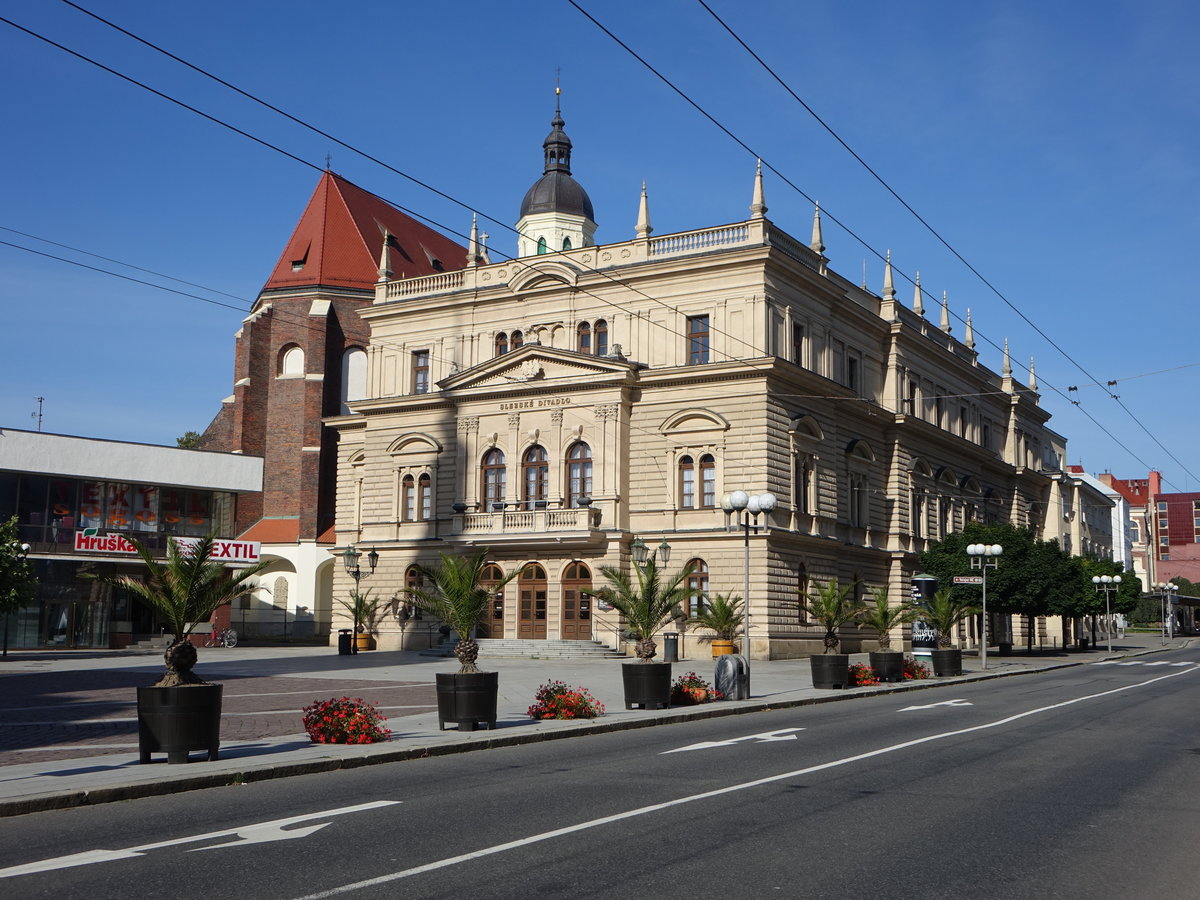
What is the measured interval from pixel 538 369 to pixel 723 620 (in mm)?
12716

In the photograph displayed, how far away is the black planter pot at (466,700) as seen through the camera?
17516 millimetres

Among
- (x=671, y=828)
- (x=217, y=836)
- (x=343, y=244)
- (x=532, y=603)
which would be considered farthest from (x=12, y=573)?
(x=671, y=828)

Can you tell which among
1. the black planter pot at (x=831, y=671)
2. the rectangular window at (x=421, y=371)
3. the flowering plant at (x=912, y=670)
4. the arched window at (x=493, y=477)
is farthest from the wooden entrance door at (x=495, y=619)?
the black planter pot at (x=831, y=671)

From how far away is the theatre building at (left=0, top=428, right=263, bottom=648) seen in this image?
4912 centimetres

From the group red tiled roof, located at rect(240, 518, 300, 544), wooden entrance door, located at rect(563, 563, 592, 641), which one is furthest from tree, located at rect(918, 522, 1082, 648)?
red tiled roof, located at rect(240, 518, 300, 544)

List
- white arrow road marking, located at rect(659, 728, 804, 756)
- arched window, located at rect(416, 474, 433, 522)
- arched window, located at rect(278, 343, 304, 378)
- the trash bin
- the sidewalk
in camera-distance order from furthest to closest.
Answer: arched window, located at rect(278, 343, 304, 378) → arched window, located at rect(416, 474, 433, 522) → the trash bin → white arrow road marking, located at rect(659, 728, 804, 756) → the sidewalk

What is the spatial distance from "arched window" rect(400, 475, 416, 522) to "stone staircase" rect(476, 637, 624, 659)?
8.82 meters

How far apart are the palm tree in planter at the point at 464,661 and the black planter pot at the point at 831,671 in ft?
36.0

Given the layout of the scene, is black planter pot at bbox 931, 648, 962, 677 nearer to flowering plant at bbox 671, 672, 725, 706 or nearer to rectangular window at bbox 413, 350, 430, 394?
flowering plant at bbox 671, 672, 725, 706

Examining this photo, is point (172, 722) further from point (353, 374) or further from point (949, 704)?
point (353, 374)

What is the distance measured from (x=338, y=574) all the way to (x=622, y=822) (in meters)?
44.0

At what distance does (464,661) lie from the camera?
59.8ft

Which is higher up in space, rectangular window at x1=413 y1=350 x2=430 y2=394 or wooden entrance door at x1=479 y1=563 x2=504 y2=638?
rectangular window at x1=413 y1=350 x2=430 y2=394

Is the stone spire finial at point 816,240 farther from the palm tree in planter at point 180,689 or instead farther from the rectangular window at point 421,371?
the palm tree in planter at point 180,689
